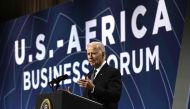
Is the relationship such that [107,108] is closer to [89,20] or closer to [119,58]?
[119,58]

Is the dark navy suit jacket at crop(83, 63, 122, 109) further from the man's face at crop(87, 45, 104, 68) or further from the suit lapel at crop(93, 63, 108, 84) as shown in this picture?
the man's face at crop(87, 45, 104, 68)

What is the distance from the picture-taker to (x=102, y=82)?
448 centimetres

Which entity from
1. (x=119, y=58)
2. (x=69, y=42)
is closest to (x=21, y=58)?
(x=69, y=42)

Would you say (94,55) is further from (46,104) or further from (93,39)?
(93,39)

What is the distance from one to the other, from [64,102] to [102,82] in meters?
0.76

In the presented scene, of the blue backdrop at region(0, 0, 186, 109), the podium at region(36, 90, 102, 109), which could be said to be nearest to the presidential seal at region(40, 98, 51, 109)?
the podium at region(36, 90, 102, 109)

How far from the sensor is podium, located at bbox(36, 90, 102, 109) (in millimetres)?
3789

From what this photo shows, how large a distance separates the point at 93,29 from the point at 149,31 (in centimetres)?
101

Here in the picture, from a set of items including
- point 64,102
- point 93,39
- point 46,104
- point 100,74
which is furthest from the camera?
point 93,39

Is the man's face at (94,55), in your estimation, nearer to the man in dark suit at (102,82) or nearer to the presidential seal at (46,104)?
the man in dark suit at (102,82)

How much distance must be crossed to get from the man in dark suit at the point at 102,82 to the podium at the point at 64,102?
320mm

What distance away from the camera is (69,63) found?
271 inches

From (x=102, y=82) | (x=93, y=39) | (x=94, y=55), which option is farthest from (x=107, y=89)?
(x=93, y=39)

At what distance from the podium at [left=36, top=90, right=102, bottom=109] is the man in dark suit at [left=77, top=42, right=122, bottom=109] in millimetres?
320
